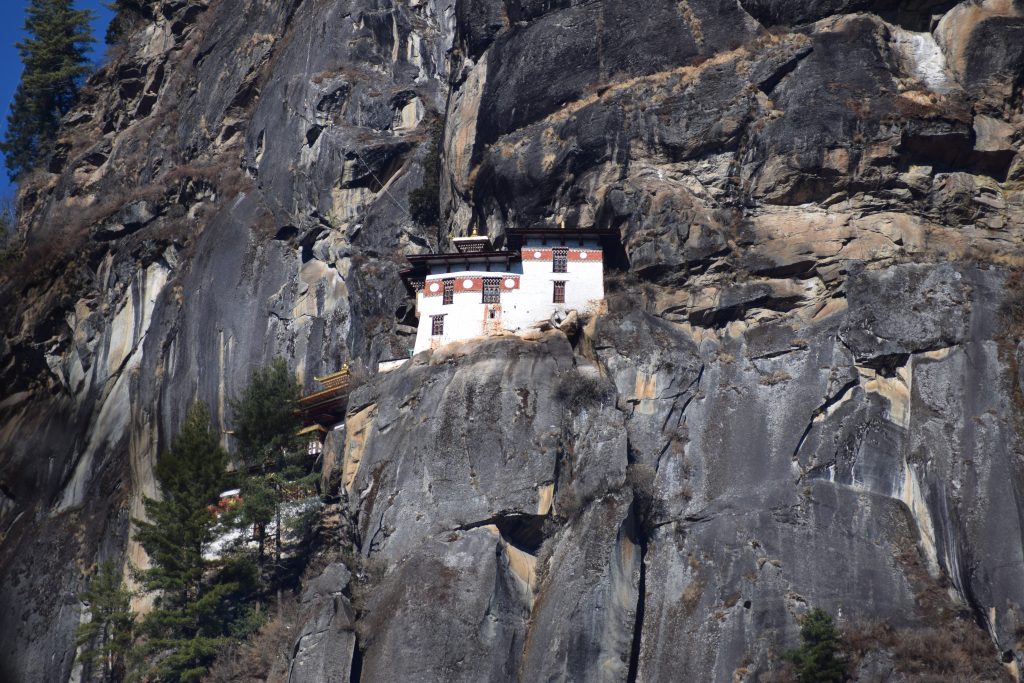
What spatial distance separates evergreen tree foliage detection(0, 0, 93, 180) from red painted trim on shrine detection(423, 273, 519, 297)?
39436 millimetres

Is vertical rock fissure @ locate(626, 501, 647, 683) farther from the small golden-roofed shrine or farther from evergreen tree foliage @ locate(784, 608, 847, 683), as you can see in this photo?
the small golden-roofed shrine

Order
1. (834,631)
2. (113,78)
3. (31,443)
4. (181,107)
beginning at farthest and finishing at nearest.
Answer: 1. (113,78)
2. (181,107)
3. (31,443)
4. (834,631)

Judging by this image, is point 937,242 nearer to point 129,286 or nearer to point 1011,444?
point 1011,444

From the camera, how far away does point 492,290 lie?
169 ft

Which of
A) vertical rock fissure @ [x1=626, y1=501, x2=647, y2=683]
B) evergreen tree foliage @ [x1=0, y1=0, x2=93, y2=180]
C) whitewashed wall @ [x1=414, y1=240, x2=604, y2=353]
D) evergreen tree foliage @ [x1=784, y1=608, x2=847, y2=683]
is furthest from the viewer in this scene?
evergreen tree foliage @ [x1=0, y1=0, x2=93, y2=180]

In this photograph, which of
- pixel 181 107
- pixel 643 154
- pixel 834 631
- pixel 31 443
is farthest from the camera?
pixel 181 107

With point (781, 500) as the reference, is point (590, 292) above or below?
above

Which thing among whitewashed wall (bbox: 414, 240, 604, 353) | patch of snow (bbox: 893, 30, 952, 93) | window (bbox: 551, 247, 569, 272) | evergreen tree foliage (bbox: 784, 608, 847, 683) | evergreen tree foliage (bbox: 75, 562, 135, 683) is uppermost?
patch of snow (bbox: 893, 30, 952, 93)

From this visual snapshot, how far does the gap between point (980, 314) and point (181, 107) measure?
43479 mm

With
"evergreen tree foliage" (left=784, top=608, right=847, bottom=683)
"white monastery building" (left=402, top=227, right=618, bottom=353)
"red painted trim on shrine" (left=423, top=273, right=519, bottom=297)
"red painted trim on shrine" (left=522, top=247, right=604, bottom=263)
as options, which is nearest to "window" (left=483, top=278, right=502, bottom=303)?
"white monastery building" (left=402, top=227, right=618, bottom=353)

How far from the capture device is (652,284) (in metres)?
49.6

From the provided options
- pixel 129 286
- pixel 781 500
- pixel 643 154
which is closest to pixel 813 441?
pixel 781 500

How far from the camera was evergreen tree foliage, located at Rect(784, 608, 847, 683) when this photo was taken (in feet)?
123

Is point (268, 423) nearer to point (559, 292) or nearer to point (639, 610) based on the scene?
point (559, 292)
